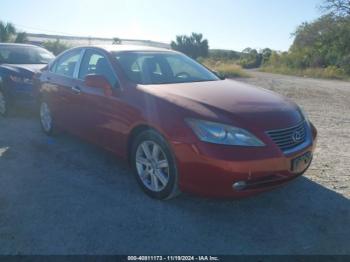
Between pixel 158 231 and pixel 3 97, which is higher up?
pixel 3 97

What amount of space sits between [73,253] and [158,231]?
2.36ft

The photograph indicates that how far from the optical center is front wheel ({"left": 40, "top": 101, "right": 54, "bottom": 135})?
5434 millimetres

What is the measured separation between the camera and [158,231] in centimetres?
288

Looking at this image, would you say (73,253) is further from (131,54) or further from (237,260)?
(131,54)

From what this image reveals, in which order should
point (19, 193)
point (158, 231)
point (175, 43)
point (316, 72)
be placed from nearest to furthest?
point (158, 231), point (19, 193), point (316, 72), point (175, 43)

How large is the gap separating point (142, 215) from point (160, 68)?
6.54 feet

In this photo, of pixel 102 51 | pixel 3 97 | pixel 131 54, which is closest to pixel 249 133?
pixel 131 54

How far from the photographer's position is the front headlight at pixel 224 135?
2855 millimetres

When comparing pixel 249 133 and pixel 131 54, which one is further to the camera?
pixel 131 54

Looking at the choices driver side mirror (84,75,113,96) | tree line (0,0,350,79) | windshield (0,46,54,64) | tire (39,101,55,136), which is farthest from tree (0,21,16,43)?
driver side mirror (84,75,113,96)

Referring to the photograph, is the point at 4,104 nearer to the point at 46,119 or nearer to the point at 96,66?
the point at 46,119

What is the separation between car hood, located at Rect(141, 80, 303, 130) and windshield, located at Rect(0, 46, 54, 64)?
509 cm

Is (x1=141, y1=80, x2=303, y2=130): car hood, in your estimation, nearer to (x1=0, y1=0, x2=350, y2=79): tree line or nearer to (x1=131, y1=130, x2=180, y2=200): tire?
(x1=131, y1=130, x2=180, y2=200): tire

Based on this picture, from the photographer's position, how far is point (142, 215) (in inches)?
123
